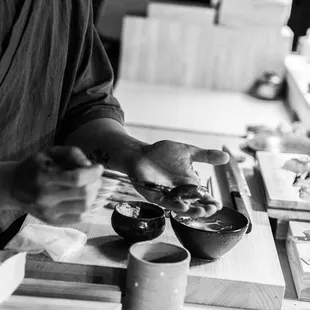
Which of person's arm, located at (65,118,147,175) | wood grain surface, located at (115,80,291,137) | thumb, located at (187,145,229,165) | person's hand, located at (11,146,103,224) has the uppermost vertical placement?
person's hand, located at (11,146,103,224)

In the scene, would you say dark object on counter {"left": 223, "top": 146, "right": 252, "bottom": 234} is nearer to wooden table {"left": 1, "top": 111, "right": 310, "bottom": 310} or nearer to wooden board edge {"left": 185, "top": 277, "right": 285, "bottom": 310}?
wooden table {"left": 1, "top": 111, "right": 310, "bottom": 310}

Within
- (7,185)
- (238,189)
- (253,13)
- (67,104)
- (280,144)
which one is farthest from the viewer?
(253,13)

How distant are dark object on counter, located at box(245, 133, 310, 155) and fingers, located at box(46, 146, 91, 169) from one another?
160 centimetres

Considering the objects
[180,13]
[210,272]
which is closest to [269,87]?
[180,13]

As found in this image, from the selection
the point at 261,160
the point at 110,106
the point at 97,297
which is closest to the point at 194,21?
the point at 261,160

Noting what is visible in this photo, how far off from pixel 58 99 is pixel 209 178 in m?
0.62

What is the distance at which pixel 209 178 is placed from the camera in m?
2.36

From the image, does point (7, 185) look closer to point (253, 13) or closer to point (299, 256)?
point (299, 256)

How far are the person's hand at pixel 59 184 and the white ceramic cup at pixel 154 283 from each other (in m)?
0.21

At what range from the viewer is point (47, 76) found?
6.51ft

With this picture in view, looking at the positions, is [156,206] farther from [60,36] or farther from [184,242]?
[60,36]

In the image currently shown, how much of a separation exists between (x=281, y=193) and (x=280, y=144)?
0.69 meters

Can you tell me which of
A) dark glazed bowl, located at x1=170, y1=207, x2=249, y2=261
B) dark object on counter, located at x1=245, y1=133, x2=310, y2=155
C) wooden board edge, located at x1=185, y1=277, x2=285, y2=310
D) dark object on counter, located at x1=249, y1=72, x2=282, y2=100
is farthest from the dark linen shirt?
dark object on counter, located at x1=249, y1=72, x2=282, y2=100

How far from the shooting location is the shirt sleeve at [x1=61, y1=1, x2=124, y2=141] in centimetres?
207
